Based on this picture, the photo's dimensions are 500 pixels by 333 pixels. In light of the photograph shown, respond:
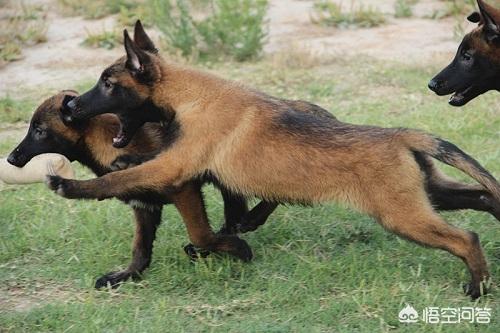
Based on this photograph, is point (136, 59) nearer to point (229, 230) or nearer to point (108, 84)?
point (108, 84)

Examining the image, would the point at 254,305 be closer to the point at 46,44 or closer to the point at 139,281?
the point at 139,281

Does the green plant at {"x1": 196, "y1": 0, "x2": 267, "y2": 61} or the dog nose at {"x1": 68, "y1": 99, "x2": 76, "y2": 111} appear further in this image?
the green plant at {"x1": 196, "y1": 0, "x2": 267, "y2": 61}

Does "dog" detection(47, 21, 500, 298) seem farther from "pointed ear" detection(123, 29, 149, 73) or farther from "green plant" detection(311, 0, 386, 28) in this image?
"green plant" detection(311, 0, 386, 28)

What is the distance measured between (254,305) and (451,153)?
154 cm

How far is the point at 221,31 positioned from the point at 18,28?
2.95 m

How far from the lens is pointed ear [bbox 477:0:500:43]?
606cm

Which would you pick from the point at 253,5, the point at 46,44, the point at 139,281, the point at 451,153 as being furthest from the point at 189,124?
the point at 46,44

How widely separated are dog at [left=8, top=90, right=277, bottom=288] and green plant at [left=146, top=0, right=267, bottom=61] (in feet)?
15.8

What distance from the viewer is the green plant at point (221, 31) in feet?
35.2

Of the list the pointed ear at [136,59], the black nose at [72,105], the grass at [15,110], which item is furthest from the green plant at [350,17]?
the black nose at [72,105]

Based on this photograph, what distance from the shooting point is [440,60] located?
404 inches

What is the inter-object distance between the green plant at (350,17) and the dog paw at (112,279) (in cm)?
677

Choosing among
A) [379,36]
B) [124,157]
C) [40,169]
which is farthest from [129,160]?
[379,36]

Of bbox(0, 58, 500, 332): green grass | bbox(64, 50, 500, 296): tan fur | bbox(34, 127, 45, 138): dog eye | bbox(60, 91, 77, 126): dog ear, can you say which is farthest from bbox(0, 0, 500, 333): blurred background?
bbox(60, 91, 77, 126): dog ear
